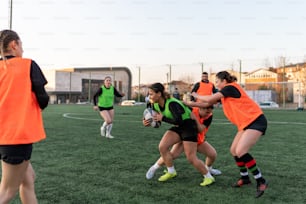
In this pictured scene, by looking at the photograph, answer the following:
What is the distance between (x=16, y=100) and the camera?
296 centimetres

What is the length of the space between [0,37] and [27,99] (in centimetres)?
63

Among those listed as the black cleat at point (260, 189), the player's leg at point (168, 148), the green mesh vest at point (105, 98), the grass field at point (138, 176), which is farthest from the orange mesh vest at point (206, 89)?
the black cleat at point (260, 189)

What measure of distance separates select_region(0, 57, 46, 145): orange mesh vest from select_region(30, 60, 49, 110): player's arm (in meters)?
0.04

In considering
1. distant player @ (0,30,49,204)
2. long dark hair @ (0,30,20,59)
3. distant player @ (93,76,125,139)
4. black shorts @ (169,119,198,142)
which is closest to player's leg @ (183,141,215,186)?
black shorts @ (169,119,198,142)

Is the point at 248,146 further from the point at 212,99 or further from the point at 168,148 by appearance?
the point at 168,148

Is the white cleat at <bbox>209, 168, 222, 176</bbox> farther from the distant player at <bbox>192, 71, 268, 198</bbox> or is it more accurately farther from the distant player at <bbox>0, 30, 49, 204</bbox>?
the distant player at <bbox>0, 30, 49, 204</bbox>

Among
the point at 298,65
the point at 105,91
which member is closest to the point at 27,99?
the point at 105,91

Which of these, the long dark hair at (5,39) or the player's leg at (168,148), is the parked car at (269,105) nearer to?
the player's leg at (168,148)

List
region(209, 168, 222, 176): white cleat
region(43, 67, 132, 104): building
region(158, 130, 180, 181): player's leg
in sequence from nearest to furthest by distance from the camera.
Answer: region(158, 130, 180, 181): player's leg → region(209, 168, 222, 176): white cleat → region(43, 67, 132, 104): building

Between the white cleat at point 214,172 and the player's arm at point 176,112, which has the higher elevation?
the player's arm at point 176,112

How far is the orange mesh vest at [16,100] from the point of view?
2.93 meters

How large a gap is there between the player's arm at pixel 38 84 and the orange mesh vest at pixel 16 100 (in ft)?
0.13

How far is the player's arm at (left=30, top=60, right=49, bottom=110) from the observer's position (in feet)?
9.91

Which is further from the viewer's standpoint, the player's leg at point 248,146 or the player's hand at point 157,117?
the player's hand at point 157,117
